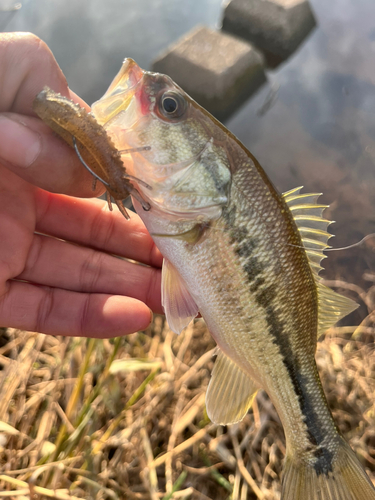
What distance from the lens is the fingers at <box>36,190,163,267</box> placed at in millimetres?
2365

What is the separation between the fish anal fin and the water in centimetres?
285

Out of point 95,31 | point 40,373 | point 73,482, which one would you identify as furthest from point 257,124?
point 73,482

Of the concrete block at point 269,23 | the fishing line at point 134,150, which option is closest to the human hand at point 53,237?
the fishing line at point 134,150

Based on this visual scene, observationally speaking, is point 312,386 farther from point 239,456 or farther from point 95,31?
point 95,31

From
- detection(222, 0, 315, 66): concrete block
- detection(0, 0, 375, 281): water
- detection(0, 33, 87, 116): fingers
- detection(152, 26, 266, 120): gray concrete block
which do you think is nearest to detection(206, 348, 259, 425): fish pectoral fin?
detection(0, 33, 87, 116): fingers

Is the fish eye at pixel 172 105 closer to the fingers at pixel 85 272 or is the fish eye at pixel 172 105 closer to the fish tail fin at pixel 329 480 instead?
the fingers at pixel 85 272

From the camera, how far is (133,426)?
2674 millimetres

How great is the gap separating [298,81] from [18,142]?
273 inches

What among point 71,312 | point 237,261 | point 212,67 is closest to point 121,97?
point 237,261

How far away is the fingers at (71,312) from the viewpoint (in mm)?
1969

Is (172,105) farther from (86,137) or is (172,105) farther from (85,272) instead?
(85,272)

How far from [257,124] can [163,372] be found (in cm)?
486

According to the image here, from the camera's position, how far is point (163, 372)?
10.1 ft

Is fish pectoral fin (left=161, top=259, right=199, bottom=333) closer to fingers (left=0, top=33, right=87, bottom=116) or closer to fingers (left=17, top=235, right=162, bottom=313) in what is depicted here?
fingers (left=17, top=235, right=162, bottom=313)
